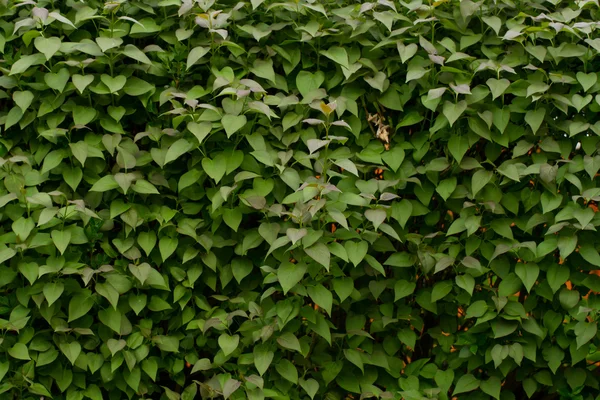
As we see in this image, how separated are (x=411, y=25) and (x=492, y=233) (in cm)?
78

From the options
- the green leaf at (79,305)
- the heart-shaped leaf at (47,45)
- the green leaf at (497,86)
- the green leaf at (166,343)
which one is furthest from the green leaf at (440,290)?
the heart-shaped leaf at (47,45)

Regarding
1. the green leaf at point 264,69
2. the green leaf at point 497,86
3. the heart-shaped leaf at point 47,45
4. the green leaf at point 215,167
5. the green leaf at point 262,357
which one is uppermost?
the heart-shaped leaf at point 47,45

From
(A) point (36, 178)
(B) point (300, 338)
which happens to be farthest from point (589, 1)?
(A) point (36, 178)

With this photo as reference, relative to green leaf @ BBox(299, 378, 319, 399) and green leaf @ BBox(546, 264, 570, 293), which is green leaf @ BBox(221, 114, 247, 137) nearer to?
green leaf @ BBox(299, 378, 319, 399)

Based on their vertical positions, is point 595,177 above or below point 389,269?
above

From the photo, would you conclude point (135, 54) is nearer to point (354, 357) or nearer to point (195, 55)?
point (195, 55)

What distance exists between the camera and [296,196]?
109 inches

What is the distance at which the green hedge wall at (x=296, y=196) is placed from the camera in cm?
283

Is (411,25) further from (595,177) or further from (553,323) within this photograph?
(553,323)

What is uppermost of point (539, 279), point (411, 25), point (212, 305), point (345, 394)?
point (411, 25)

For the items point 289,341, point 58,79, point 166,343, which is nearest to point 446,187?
point 289,341

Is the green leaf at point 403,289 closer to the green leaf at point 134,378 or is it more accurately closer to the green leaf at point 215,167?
the green leaf at point 215,167

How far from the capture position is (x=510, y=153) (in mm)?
3010

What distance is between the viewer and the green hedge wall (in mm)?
2826
